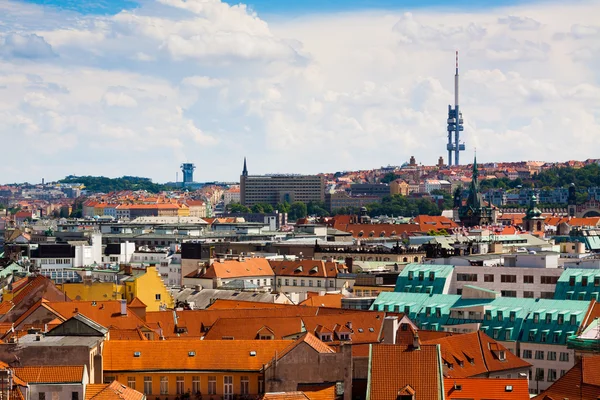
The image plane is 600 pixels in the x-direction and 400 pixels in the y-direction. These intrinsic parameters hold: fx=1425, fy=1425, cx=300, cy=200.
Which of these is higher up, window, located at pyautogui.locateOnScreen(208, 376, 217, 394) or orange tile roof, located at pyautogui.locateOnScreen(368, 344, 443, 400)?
orange tile roof, located at pyautogui.locateOnScreen(368, 344, 443, 400)

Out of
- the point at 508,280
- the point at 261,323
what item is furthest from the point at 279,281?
the point at 261,323

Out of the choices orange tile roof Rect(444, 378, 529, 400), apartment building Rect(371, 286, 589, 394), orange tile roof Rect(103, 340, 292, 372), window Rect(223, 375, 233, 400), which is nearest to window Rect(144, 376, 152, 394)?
orange tile roof Rect(103, 340, 292, 372)

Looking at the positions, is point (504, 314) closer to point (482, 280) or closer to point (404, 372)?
point (482, 280)

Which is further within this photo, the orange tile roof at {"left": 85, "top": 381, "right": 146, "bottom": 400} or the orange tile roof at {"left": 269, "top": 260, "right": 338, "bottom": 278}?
the orange tile roof at {"left": 269, "top": 260, "right": 338, "bottom": 278}

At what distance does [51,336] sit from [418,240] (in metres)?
107

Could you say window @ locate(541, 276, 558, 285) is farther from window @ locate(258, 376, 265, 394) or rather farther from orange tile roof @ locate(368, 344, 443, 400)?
orange tile roof @ locate(368, 344, 443, 400)

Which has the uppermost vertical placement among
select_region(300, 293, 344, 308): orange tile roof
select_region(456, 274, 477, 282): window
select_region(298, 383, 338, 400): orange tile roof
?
select_region(456, 274, 477, 282): window

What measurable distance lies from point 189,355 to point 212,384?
Result: 1650 millimetres

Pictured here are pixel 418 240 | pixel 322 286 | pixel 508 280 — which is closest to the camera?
pixel 508 280

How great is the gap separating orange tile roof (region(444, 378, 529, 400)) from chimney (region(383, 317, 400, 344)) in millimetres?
6068

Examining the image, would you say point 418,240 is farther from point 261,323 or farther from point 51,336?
point 51,336

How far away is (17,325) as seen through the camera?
73.2m

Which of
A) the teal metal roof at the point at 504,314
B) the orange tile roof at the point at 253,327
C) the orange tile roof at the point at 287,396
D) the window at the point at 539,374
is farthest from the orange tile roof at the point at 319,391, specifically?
the teal metal roof at the point at 504,314

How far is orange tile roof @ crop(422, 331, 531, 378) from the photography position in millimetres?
64938
